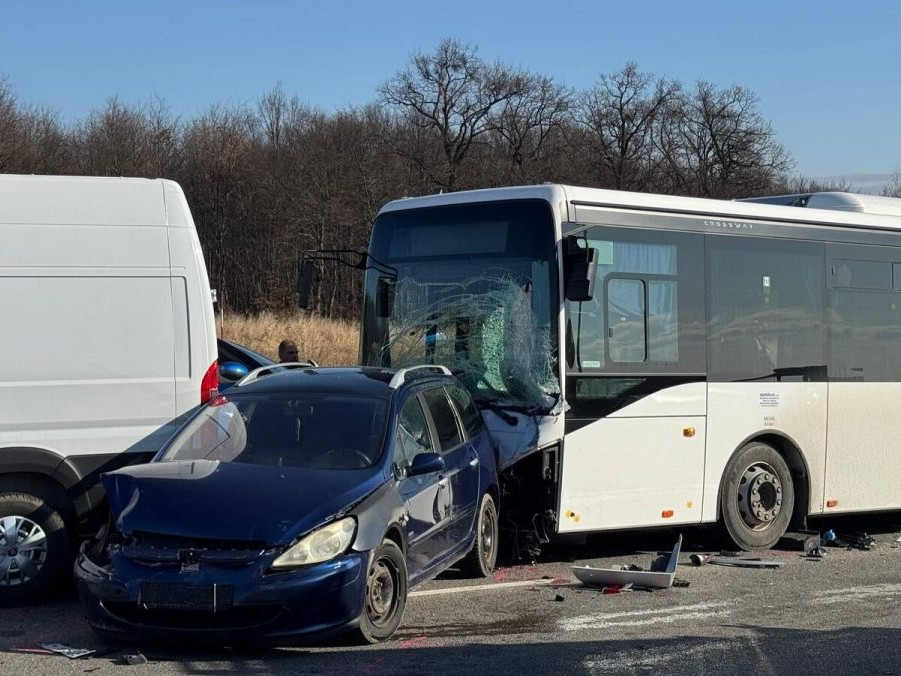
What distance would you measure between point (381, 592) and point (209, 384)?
2553 mm

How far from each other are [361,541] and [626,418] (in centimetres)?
389

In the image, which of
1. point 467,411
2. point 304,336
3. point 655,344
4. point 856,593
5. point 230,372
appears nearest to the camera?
point 856,593

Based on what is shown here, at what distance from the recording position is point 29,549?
8617 mm

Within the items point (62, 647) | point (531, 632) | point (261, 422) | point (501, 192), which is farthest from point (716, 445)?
point (62, 647)

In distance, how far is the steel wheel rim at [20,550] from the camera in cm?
857

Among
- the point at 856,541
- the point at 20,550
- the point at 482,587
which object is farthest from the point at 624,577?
the point at 20,550

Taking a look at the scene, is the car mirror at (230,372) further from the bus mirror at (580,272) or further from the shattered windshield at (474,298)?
the bus mirror at (580,272)

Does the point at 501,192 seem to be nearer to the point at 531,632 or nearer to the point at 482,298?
the point at 482,298

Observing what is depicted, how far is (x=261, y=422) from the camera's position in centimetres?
832

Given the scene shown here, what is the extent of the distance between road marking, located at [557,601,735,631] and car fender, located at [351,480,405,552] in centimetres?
136

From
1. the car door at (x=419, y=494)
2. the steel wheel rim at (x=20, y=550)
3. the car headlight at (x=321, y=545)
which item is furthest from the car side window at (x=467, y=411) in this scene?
the steel wheel rim at (x=20, y=550)

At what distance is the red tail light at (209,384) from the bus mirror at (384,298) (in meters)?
2.28

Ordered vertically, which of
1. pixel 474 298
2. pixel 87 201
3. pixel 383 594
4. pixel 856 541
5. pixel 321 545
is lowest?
pixel 856 541

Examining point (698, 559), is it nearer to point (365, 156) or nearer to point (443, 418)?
point (443, 418)
